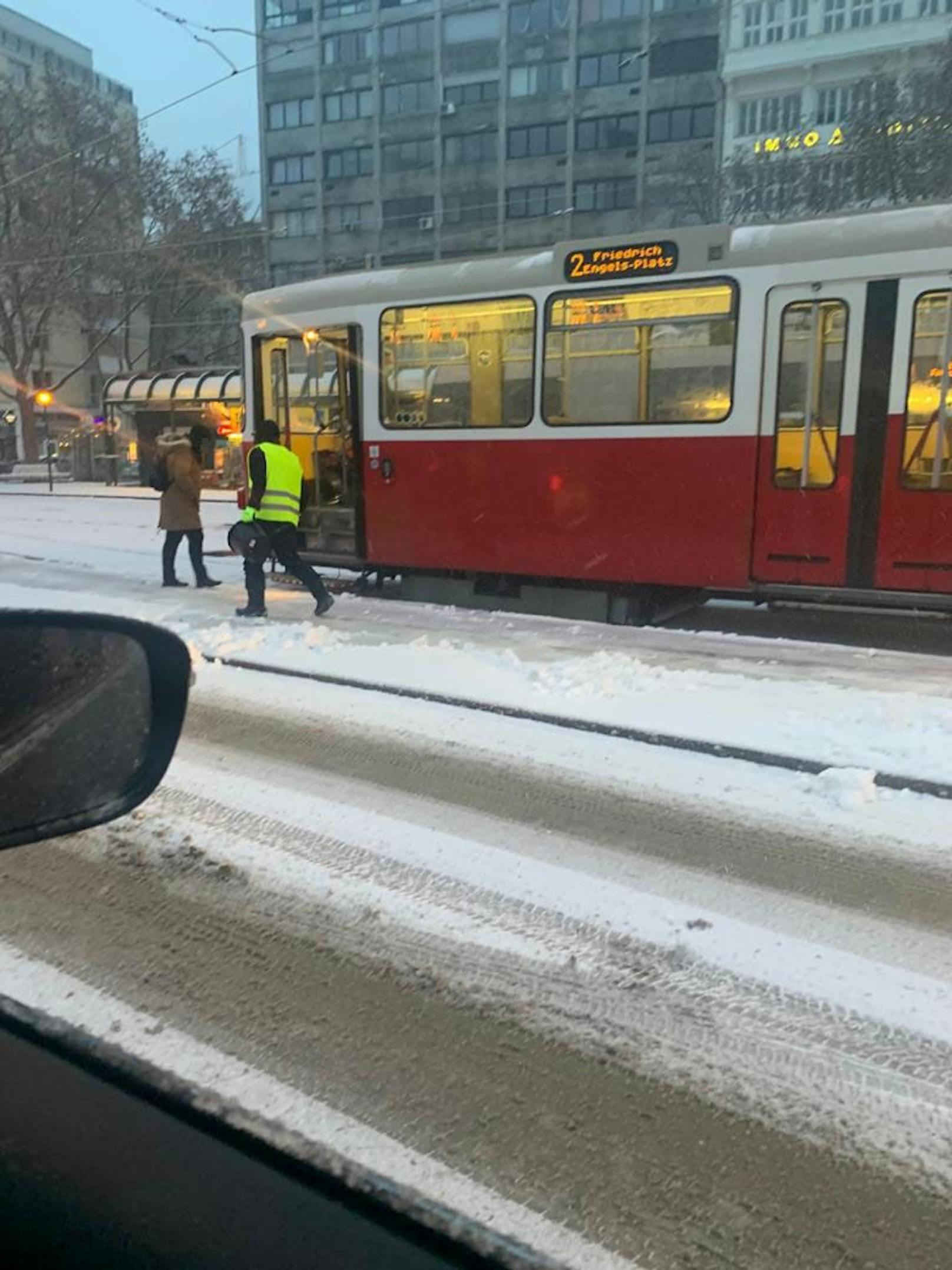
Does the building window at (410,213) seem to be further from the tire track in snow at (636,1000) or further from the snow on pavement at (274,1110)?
the snow on pavement at (274,1110)

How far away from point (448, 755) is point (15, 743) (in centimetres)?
397

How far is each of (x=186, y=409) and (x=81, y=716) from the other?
36.9 meters

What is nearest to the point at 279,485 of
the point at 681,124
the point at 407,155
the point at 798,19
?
the point at 798,19

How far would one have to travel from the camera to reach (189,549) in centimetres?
1216

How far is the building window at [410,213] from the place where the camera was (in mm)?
60906

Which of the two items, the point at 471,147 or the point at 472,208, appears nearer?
the point at 472,208

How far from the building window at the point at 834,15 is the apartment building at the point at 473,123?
21.7 ft

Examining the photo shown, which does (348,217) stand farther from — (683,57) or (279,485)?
(279,485)

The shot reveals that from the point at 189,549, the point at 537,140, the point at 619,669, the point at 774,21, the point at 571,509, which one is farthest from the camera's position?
the point at 537,140

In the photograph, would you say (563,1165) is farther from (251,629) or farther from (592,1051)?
(251,629)

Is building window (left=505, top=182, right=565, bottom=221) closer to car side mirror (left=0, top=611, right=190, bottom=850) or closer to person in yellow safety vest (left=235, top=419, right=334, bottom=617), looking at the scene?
person in yellow safety vest (left=235, top=419, right=334, bottom=617)

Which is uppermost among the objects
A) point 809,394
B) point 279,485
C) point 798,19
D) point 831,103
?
point 798,19

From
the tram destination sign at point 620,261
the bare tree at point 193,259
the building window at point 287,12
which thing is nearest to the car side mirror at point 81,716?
the tram destination sign at point 620,261

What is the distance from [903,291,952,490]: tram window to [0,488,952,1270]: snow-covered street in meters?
2.41
